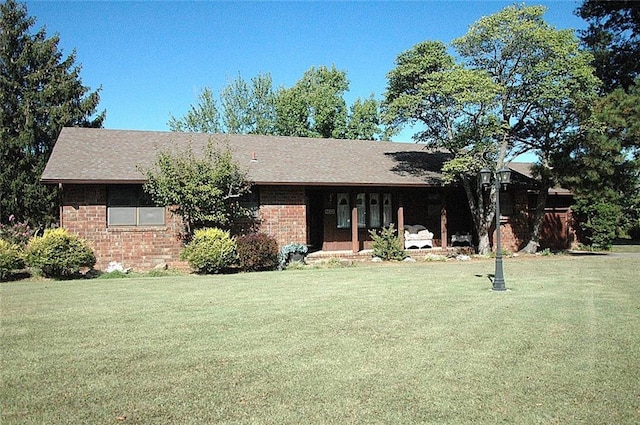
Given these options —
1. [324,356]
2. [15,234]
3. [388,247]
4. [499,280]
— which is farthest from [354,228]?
[324,356]

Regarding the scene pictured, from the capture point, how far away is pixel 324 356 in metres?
5.66

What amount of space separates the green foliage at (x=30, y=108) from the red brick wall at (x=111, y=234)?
286 inches

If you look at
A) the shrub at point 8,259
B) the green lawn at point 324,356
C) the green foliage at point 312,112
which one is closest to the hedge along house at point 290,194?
the shrub at point 8,259

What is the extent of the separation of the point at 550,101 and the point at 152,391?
52.6 ft

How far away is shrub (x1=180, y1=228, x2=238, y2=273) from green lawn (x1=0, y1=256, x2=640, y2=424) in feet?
11.5

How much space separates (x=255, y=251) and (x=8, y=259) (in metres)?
6.30

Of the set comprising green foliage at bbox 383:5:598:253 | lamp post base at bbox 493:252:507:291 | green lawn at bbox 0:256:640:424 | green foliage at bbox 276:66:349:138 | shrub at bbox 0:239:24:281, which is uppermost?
green foliage at bbox 276:66:349:138

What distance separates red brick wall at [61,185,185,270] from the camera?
15.2 metres

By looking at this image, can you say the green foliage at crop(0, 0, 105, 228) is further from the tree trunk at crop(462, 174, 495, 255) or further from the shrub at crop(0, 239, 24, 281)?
the tree trunk at crop(462, 174, 495, 255)

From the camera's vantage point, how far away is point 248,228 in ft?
55.1

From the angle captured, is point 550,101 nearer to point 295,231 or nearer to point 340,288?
point 295,231

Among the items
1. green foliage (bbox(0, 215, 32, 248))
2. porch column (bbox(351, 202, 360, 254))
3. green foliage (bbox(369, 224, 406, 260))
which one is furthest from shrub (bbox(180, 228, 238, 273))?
green foliage (bbox(0, 215, 32, 248))

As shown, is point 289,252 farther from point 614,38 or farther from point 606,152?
point 614,38

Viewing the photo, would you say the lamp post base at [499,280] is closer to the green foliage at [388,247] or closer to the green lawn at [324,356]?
the green lawn at [324,356]
